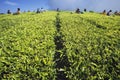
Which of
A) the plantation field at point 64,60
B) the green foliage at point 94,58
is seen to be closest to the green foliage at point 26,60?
the plantation field at point 64,60

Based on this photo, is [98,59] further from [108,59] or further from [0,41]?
[0,41]

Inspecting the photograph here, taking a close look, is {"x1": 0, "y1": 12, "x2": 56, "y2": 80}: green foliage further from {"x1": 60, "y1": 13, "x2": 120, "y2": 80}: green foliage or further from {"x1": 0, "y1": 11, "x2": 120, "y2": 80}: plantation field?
{"x1": 60, "y1": 13, "x2": 120, "y2": 80}: green foliage

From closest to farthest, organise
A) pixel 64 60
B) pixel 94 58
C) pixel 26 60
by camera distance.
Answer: pixel 94 58 → pixel 26 60 → pixel 64 60

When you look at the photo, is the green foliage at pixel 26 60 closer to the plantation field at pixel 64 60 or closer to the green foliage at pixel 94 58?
the plantation field at pixel 64 60

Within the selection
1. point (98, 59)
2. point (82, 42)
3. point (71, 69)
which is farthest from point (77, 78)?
point (82, 42)

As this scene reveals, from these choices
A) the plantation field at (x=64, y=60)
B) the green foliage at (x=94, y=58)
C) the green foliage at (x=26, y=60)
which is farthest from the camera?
the green foliage at (x=26, y=60)

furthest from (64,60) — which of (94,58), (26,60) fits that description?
(26,60)

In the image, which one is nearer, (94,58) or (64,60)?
(94,58)

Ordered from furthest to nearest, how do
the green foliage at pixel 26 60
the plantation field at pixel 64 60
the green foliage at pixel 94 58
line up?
1. the green foliage at pixel 26 60
2. the plantation field at pixel 64 60
3. the green foliage at pixel 94 58

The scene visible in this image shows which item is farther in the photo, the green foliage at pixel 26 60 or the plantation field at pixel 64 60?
the green foliage at pixel 26 60

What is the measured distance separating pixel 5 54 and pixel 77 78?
4.21 metres

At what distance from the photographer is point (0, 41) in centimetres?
1310

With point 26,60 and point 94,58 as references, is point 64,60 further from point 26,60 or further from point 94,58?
point 26,60

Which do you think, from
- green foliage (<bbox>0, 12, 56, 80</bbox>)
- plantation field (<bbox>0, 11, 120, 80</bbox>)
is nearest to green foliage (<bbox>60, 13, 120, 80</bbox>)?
plantation field (<bbox>0, 11, 120, 80</bbox>)
